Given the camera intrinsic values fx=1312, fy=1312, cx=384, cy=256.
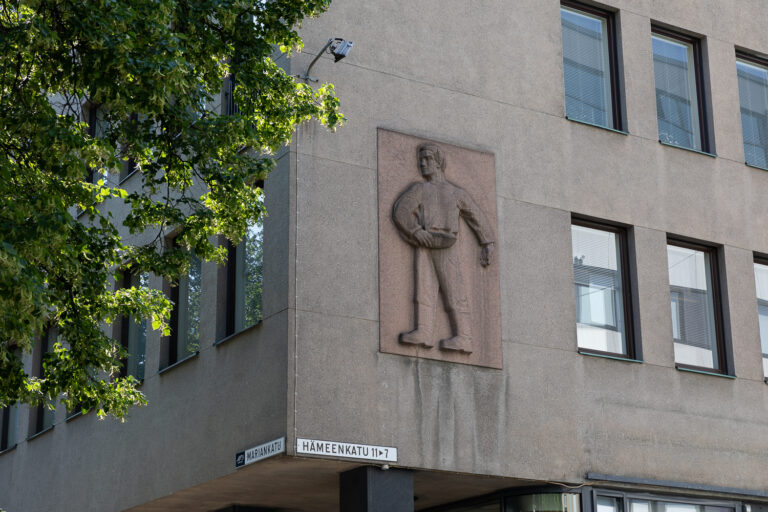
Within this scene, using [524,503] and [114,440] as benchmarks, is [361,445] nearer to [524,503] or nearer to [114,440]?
A: [524,503]

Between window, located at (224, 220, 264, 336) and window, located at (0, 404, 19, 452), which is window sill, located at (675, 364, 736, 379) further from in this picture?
window, located at (0, 404, 19, 452)

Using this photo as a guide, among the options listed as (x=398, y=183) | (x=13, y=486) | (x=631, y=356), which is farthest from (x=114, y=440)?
(x=631, y=356)

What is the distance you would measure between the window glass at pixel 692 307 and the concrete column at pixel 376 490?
514cm

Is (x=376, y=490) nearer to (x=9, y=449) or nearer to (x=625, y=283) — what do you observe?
(x=625, y=283)

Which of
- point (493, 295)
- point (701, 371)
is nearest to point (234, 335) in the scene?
point (493, 295)

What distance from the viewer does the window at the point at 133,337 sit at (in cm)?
2066

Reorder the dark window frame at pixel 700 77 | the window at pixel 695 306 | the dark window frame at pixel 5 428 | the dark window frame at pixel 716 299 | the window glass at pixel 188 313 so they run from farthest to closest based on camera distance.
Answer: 1. the dark window frame at pixel 5 428
2. the dark window frame at pixel 700 77
3. the dark window frame at pixel 716 299
4. the window at pixel 695 306
5. the window glass at pixel 188 313

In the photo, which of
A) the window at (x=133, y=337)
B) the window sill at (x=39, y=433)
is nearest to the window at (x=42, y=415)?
the window sill at (x=39, y=433)

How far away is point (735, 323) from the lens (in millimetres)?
19562

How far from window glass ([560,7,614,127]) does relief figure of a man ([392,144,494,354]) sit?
10.2 feet

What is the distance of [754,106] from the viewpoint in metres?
21.5

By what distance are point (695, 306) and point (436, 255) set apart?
4.83m

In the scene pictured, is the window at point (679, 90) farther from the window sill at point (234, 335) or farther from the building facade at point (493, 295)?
the window sill at point (234, 335)

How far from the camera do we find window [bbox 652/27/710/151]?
66.6 feet
